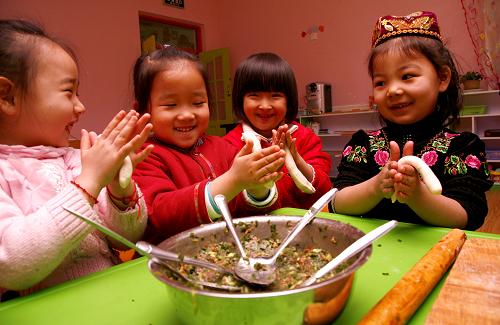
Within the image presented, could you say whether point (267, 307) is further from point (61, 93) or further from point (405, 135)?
point (405, 135)

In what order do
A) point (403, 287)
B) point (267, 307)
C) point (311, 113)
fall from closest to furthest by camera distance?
point (267, 307), point (403, 287), point (311, 113)

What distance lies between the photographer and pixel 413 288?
50 cm

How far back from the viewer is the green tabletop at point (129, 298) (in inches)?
20.7

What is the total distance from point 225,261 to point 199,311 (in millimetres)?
189

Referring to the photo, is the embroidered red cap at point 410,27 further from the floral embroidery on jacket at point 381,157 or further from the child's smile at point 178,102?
the child's smile at point 178,102

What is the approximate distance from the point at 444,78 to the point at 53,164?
3.92 ft

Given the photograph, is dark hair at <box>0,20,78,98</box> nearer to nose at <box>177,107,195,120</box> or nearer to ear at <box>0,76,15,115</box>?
ear at <box>0,76,15,115</box>

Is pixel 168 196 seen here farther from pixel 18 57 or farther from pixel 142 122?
pixel 18 57

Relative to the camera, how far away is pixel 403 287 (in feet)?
1.64

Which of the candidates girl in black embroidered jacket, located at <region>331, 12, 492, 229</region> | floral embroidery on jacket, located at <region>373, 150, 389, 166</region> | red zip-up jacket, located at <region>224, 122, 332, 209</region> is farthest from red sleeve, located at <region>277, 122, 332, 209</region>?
floral embroidery on jacket, located at <region>373, 150, 389, 166</region>

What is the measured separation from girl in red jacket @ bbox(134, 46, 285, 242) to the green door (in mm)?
4783

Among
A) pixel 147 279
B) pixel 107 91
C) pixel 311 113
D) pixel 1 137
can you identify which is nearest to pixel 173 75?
pixel 1 137

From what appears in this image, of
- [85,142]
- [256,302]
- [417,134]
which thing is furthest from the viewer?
[417,134]

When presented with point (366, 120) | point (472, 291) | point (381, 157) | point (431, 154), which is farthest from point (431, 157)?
point (366, 120)
